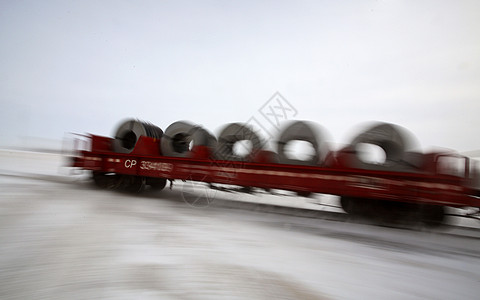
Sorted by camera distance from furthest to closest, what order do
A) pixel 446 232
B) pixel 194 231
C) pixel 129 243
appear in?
1. pixel 446 232
2. pixel 194 231
3. pixel 129 243

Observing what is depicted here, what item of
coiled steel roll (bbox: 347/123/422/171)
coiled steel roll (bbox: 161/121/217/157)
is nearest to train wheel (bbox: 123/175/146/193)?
coiled steel roll (bbox: 161/121/217/157)

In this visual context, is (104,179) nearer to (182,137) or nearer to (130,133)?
(130,133)

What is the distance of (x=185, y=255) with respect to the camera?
2.76m

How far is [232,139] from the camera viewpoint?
571cm

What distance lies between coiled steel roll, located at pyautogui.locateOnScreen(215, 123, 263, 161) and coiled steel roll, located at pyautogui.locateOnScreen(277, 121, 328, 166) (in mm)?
508

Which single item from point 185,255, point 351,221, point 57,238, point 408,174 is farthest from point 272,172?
point 57,238

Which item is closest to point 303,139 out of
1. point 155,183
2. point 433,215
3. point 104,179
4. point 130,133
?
point 433,215

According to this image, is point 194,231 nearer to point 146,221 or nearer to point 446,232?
point 146,221

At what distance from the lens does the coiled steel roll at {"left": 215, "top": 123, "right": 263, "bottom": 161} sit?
5.57 metres

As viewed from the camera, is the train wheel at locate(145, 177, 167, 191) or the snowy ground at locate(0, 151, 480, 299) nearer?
the snowy ground at locate(0, 151, 480, 299)

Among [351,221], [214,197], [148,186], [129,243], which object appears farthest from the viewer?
[148,186]

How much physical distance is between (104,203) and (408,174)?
18.5ft

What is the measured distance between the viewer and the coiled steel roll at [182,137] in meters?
5.98

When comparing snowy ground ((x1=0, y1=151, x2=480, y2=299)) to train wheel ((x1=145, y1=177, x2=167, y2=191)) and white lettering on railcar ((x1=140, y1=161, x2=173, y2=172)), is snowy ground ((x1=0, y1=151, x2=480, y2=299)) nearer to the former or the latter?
white lettering on railcar ((x1=140, y1=161, x2=173, y2=172))
